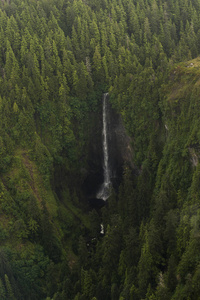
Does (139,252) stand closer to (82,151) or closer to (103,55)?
(82,151)

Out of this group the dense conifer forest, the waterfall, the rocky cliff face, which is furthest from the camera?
the waterfall

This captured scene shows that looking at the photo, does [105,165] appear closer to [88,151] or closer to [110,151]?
[110,151]

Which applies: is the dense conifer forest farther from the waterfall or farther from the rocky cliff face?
the waterfall

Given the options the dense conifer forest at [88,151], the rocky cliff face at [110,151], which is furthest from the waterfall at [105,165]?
the dense conifer forest at [88,151]

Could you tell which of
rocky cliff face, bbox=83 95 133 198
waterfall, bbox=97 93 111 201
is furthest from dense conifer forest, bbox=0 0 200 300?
waterfall, bbox=97 93 111 201

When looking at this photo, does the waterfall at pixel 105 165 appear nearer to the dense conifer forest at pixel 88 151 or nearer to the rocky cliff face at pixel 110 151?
the rocky cliff face at pixel 110 151

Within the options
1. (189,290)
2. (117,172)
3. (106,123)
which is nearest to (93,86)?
(106,123)

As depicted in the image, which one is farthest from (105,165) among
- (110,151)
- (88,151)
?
(88,151)

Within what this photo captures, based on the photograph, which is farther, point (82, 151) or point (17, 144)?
point (82, 151)
